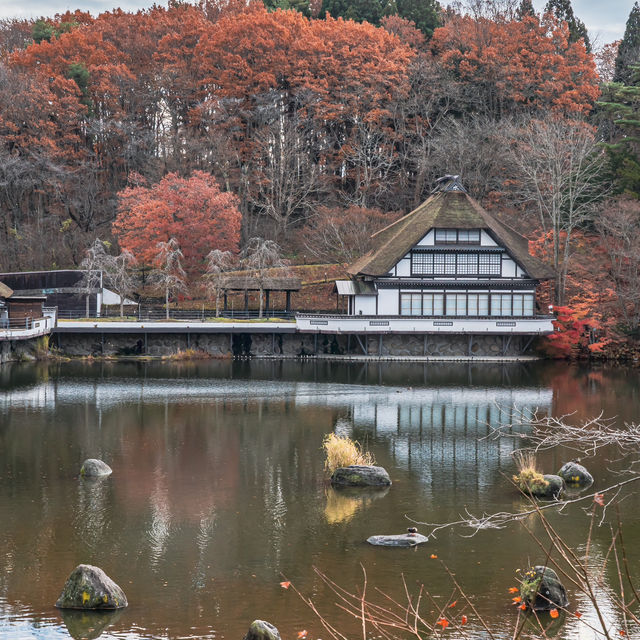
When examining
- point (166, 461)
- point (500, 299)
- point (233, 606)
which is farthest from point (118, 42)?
point (233, 606)

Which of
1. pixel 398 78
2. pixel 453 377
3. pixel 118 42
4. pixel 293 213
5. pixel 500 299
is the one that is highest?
pixel 118 42

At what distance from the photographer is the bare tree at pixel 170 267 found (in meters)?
54.9

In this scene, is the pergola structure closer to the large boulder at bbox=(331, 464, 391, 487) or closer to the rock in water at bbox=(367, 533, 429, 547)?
the large boulder at bbox=(331, 464, 391, 487)

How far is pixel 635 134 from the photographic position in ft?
186

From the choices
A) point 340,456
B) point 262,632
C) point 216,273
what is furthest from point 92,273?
point 262,632

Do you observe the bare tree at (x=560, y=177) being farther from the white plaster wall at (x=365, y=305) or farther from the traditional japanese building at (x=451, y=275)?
the white plaster wall at (x=365, y=305)

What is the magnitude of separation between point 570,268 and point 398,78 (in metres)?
23.2

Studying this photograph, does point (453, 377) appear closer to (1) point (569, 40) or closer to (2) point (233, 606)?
(2) point (233, 606)

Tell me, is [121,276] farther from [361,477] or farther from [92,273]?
[361,477]

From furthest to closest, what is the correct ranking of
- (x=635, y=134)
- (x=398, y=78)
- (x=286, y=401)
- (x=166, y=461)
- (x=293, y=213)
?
(x=293, y=213) → (x=398, y=78) → (x=635, y=134) → (x=286, y=401) → (x=166, y=461)

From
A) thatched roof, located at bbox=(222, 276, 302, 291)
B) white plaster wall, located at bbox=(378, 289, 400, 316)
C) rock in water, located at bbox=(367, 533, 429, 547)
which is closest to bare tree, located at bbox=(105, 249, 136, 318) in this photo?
thatched roof, located at bbox=(222, 276, 302, 291)

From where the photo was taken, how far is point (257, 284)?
52406 millimetres

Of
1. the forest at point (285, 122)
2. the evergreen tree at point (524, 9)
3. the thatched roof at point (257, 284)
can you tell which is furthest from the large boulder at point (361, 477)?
the evergreen tree at point (524, 9)

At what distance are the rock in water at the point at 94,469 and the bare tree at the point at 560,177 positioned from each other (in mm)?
36187
